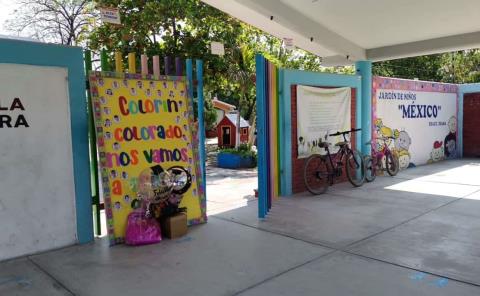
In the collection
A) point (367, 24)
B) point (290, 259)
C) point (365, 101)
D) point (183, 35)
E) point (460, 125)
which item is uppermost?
point (183, 35)

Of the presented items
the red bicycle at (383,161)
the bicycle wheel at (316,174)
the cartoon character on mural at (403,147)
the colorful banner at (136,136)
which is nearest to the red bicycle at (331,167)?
the bicycle wheel at (316,174)

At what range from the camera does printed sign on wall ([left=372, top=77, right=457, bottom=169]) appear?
9.41 meters

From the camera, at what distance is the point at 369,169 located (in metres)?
8.34

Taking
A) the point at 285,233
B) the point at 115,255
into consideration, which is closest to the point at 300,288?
the point at 285,233

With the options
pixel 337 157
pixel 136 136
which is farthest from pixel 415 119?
pixel 136 136

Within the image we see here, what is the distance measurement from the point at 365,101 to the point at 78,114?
6.03 metres

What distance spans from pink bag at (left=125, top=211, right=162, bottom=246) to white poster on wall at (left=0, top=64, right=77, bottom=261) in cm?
61

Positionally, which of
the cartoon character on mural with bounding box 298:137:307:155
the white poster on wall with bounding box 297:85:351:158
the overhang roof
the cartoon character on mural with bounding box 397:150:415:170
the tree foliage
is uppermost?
the tree foliage

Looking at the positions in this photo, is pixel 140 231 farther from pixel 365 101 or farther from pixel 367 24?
pixel 365 101

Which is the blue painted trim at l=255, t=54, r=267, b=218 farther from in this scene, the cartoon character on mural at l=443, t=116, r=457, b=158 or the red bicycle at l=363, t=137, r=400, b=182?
the cartoon character on mural at l=443, t=116, r=457, b=158

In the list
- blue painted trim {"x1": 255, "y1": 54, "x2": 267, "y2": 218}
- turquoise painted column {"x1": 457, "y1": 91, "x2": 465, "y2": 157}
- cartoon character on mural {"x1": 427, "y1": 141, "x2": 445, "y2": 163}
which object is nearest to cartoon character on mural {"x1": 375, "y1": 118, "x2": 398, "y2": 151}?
cartoon character on mural {"x1": 427, "y1": 141, "x2": 445, "y2": 163}

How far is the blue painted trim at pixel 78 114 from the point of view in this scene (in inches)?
169

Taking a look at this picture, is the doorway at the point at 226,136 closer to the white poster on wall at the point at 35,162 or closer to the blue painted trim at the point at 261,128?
the blue painted trim at the point at 261,128

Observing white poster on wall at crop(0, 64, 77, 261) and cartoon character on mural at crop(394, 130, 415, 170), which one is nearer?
white poster on wall at crop(0, 64, 77, 261)
